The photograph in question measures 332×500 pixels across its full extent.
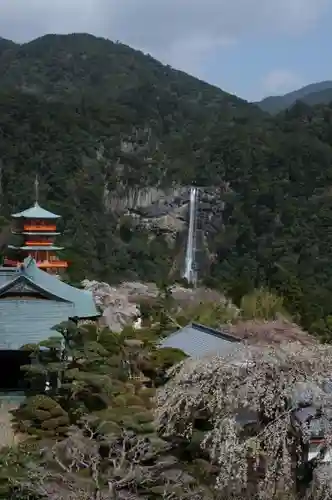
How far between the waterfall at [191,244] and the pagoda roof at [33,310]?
130 ft

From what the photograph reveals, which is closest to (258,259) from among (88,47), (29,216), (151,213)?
(151,213)

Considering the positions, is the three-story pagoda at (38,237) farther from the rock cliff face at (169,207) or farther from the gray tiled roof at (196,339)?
the rock cliff face at (169,207)

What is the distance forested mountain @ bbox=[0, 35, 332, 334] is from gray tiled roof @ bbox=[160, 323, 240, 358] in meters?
21.9

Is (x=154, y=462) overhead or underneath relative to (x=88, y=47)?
underneath

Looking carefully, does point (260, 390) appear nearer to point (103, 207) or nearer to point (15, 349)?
point (15, 349)

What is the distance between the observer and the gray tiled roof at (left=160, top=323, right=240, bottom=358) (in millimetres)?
14398

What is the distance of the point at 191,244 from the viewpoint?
58812 millimetres

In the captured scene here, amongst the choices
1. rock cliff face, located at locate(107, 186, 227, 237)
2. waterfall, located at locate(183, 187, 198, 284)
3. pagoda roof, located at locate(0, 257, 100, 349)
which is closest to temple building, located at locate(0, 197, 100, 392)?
pagoda roof, located at locate(0, 257, 100, 349)

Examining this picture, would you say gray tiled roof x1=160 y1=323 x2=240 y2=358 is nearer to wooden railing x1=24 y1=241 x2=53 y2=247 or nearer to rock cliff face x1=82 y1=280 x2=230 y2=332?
rock cliff face x1=82 y1=280 x2=230 y2=332

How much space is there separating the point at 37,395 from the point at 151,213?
164 feet

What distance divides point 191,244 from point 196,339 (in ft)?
143

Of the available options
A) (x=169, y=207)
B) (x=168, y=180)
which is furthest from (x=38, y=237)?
(x=168, y=180)

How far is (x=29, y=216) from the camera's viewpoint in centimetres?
2688

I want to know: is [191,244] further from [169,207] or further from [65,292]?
[65,292]
